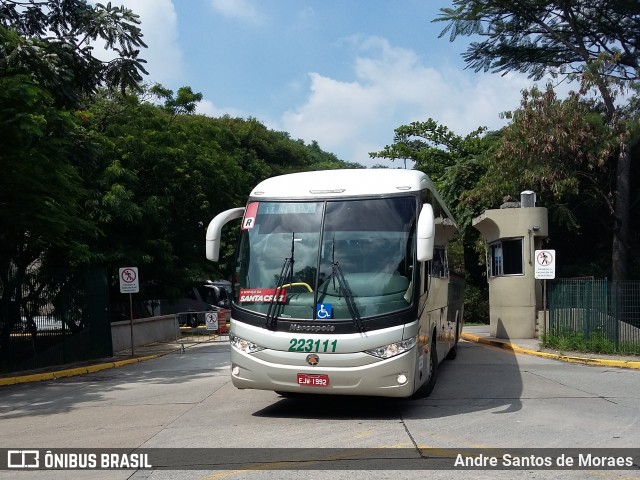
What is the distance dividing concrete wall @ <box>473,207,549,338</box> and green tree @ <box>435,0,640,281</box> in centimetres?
443

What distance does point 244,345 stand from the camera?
9711 mm

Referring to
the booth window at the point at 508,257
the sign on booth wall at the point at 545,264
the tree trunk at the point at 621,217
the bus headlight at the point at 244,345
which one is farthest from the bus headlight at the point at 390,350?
the tree trunk at the point at 621,217

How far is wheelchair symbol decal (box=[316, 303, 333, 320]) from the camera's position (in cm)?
929

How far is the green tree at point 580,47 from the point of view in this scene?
25.4 metres

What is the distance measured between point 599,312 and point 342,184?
36.0 feet

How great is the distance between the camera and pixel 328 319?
9.27 meters

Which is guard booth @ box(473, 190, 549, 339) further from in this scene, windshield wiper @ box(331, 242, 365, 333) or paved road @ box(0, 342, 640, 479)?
windshield wiper @ box(331, 242, 365, 333)

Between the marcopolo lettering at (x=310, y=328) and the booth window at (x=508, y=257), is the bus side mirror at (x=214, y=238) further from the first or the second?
the booth window at (x=508, y=257)

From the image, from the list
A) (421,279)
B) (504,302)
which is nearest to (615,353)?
(504,302)

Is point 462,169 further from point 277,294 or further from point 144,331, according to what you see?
point 277,294

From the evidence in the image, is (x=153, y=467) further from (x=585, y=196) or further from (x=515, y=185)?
(x=585, y=196)

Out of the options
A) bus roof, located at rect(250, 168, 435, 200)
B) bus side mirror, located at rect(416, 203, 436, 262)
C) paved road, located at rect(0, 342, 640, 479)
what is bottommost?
paved road, located at rect(0, 342, 640, 479)

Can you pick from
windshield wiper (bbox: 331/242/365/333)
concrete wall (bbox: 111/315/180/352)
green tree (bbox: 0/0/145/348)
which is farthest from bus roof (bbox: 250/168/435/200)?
concrete wall (bbox: 111/315/180/352)

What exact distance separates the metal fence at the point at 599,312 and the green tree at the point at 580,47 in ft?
26.8
